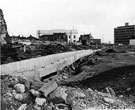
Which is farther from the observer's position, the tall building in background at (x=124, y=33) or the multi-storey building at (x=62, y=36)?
the tall building in background at (x=124, y=33)

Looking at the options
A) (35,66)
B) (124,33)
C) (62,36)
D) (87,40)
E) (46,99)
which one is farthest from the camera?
(124,33)

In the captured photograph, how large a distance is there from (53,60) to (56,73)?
1.81m

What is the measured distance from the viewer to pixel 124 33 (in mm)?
93500

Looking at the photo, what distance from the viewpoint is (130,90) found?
980 centimetres

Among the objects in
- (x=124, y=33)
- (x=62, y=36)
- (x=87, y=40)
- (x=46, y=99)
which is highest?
(x=124, y=33)

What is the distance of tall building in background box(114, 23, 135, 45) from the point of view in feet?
301

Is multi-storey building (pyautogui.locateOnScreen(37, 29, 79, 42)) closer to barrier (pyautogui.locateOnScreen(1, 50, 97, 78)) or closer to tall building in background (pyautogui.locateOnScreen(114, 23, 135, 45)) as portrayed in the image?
tall building in background (pyautogui.locateOnScreen(114, 23, 135, 45))

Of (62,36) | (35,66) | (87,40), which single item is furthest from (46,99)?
(62,36)

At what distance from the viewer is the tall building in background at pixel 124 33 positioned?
91688 millimetres

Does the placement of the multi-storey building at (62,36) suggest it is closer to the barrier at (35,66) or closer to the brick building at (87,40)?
the brick building at (87,40)

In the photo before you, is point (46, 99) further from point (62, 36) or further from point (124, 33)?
point (124, 33)

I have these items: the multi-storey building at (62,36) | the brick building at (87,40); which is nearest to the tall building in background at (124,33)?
the brick building at (87,40)

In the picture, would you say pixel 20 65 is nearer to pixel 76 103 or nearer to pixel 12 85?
pixel 12 85

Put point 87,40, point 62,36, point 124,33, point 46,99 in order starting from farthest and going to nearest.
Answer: point 124,33
point 62,36
point 87,40
point 46,99
